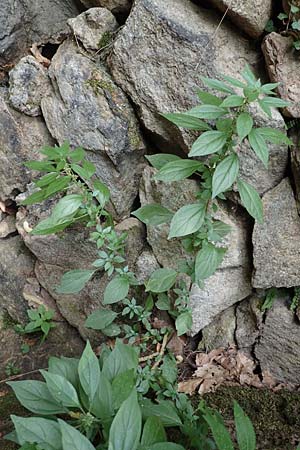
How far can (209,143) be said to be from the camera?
5.12 ft

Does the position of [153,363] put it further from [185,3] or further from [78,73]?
[185,3]

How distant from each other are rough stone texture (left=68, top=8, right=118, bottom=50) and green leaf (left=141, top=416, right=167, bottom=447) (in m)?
1.60

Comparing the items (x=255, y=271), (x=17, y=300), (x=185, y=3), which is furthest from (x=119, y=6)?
(x=17, y=300)

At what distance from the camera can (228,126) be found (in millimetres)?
1611

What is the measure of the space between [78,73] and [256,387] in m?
1.69

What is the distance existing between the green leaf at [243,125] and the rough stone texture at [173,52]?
51 centimetres

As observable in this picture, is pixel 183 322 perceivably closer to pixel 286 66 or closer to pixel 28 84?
pixel 286 66

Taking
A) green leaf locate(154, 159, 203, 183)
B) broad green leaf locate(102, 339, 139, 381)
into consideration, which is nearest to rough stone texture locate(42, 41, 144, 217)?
green leaf locate(154, 159, 203, 183)

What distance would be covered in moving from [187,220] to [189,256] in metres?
0.46

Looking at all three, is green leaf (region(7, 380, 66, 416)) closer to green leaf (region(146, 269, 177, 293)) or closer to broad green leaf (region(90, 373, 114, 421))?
broad green leaf (region(90, 373, 114, 421))

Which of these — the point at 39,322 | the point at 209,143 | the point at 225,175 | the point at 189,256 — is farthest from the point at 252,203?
the point at 39,322

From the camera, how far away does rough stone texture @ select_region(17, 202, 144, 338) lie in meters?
2.25

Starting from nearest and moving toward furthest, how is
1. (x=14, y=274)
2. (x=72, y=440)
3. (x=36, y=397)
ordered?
1. (x=72, y=440)
2. (x=36, y=397)
3. (x=14, y=274)

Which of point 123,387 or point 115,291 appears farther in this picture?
point 115,291
